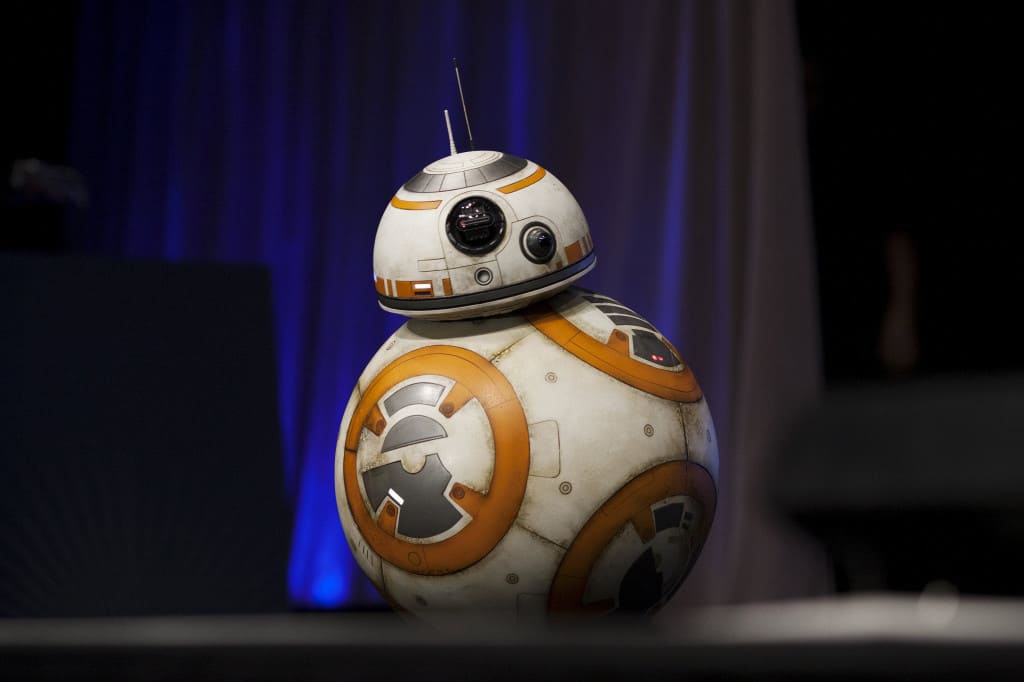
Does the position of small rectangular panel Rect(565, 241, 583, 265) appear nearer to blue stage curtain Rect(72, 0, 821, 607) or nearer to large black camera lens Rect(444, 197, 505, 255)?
large black camera lens Rect(444, 197, 505, 255)

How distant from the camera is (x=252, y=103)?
3430mm

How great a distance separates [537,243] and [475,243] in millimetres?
97

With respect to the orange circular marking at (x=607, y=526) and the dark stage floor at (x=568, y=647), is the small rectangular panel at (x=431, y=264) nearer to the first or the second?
the orange circular marking at (x=607, y=526)

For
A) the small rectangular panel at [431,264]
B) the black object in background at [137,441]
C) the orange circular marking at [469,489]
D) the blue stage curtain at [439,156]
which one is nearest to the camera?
the orange circular marking at [469,489]

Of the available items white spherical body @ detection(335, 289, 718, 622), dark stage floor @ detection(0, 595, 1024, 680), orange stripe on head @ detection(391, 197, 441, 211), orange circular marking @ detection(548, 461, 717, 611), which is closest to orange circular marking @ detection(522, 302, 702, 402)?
white spherical body @ detection(335, 289, 718, 622)

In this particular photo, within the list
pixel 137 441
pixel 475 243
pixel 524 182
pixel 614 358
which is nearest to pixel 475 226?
pixel 475 243

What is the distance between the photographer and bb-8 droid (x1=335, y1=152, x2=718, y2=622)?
162 centimetres

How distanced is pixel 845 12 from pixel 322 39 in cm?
150

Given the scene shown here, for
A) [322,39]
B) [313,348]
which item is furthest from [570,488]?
[322,39]

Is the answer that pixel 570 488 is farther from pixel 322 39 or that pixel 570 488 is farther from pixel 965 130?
pixel 322 39

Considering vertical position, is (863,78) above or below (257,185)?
above

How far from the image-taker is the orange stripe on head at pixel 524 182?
1747 mm

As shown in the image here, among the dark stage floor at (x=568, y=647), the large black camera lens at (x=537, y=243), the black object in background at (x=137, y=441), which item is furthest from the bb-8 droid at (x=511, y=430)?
the dark stage floor at (x=568, y=647)

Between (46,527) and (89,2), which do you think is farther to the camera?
(89,2)
